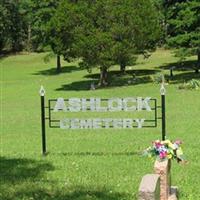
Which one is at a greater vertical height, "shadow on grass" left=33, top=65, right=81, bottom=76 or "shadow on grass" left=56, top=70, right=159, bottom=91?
"shadow on grass" left=33, top=65, right=81, bottom=76

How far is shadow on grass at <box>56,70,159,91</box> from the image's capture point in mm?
42916

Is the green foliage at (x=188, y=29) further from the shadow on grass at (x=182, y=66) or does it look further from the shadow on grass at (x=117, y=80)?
the shadow on grass at (x=182, y=66)

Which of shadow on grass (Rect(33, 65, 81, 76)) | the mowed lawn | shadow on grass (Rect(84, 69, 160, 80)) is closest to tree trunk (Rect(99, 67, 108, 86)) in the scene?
the mowed lawn

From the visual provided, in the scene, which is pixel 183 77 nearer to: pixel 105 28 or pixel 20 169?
pixel 105 28

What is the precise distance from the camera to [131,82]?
43.5 metres

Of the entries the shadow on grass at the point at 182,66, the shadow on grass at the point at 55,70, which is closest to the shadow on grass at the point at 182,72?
the shadow on grass at the point at 182,66

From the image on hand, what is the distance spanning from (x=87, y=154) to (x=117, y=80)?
32518mm

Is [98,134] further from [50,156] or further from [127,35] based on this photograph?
[127,35]

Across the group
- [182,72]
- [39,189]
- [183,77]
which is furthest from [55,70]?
[39,189]

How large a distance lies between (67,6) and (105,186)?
115 feet

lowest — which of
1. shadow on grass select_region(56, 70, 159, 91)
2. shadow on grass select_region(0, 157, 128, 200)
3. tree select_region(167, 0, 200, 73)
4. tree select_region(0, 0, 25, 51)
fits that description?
shadow on grass select_region(0, 157, 128, 200)

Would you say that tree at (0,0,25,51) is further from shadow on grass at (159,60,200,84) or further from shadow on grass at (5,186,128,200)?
shadow on grass at (5,186,128,200)

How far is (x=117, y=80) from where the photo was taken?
46094 mm

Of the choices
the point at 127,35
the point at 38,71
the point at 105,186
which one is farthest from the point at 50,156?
the point at 38,71
